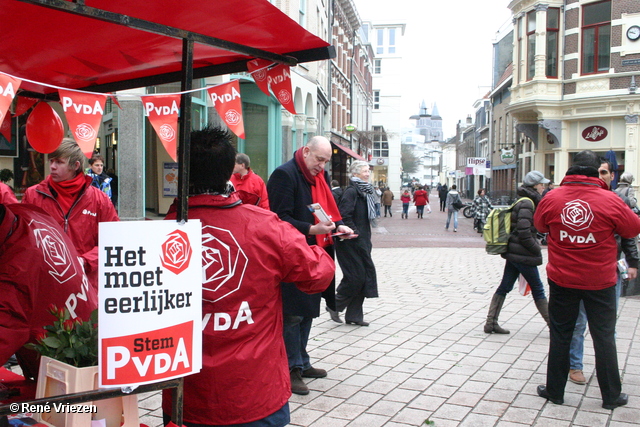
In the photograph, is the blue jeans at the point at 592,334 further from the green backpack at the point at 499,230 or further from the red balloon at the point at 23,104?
the red balloon at the point at 23,104

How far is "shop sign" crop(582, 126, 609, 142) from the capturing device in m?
22.9

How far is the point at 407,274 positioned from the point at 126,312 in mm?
9301

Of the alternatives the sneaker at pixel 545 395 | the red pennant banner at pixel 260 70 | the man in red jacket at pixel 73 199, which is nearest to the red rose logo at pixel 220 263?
the red pennant banner at pixel 260 70

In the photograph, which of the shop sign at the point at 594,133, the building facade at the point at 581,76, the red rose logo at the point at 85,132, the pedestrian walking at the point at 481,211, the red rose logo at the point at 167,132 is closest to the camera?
the red rose logo at the point at 85,132

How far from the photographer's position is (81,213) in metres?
4.24

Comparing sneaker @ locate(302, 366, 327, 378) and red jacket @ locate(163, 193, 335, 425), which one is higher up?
red jacket @ locate(163, 193, 335, 425)

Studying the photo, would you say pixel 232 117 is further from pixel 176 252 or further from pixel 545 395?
pixel 545 395

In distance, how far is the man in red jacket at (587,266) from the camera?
430 cm

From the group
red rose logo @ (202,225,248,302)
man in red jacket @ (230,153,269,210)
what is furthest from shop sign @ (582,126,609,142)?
red rose logo @ (202,225,248,302)

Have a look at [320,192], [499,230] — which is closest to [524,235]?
[499,230]

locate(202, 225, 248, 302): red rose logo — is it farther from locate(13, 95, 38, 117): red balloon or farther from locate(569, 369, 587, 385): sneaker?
locate(569, 369, 587, 385): sneaker

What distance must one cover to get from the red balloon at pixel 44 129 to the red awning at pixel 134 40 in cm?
16


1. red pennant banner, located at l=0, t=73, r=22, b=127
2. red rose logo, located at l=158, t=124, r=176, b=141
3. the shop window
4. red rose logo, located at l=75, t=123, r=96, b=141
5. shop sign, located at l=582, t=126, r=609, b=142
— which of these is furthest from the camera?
shop sign, located at l=582, t=126, r=609, b=142

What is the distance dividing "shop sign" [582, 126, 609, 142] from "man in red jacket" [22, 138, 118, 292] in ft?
73.6
